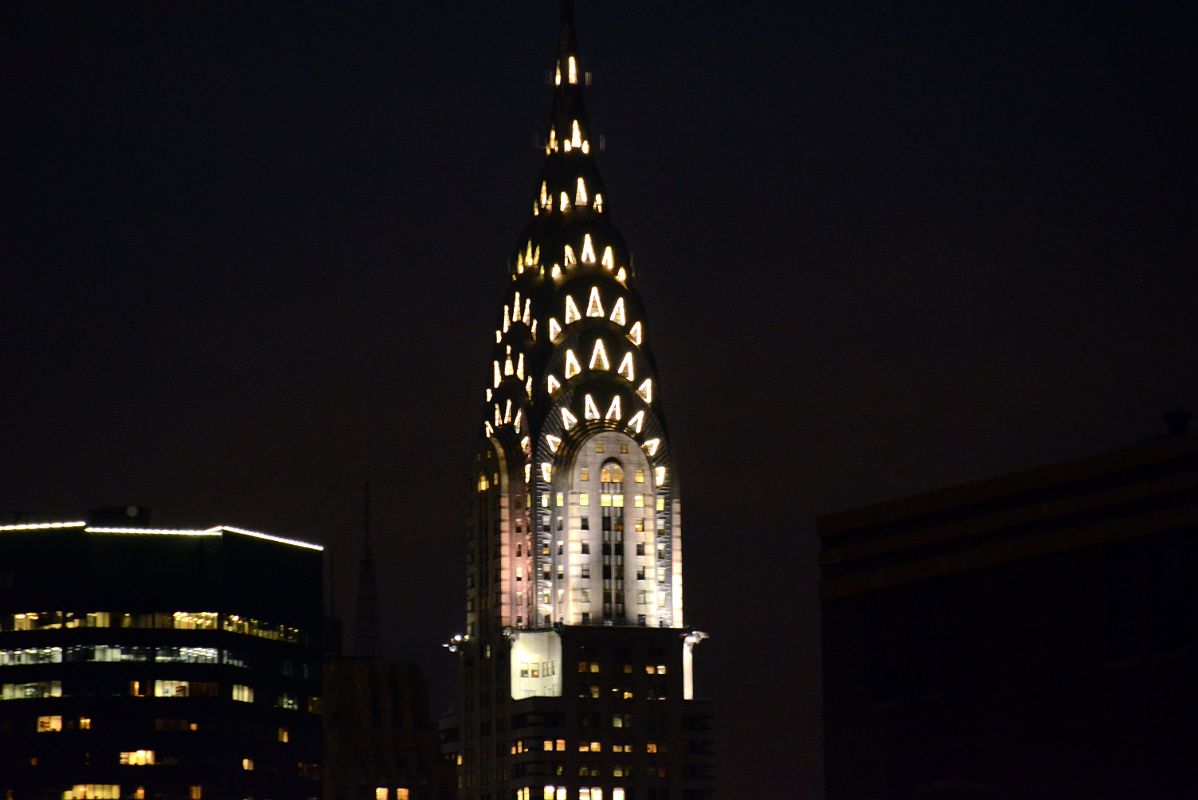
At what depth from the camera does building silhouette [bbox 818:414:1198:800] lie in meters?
185

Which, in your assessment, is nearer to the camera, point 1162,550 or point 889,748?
point 1162,550

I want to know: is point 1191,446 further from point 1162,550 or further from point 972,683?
point 972,683

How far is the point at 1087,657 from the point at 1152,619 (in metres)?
5.07

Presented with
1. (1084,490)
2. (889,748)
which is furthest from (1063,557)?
(889,748)

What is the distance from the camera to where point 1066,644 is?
628 ft

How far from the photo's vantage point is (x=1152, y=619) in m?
187

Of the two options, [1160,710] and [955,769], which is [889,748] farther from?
[1160,710]

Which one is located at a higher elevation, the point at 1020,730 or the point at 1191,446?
the point at 1191,446

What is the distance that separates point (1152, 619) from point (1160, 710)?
507 centimetres

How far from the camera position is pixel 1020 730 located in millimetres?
193375

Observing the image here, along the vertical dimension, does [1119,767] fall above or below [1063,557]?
below

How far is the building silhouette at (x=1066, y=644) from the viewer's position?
18500cm

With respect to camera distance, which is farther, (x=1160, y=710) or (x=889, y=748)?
(x=889, y=748)

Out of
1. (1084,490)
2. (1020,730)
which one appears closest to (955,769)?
(1020,730)
